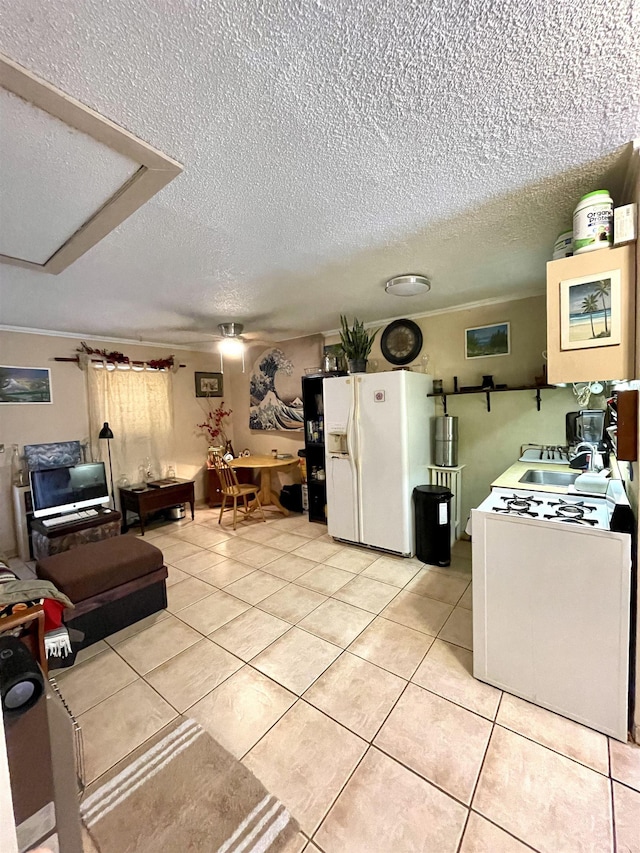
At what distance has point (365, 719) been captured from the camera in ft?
5.37

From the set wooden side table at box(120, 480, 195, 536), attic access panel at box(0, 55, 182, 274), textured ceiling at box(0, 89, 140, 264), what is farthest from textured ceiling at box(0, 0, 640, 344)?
wooden side table at box(120, 480, 195, 536)

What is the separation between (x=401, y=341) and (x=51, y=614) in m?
3.63

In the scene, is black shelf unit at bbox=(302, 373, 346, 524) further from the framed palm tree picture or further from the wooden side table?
the framed palm tree picture

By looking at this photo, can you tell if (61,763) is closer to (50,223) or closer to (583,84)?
(50,223)

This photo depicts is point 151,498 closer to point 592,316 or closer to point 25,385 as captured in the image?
point 25,385

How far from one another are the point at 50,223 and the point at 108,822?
2.49 m

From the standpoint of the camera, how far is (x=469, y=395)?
3.52 meters

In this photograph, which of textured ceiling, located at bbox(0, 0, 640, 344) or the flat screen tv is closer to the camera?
textured ceiling, located at bbox(0, 0, 640, 344)

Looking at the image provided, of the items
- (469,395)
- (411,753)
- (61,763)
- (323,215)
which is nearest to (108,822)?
(61,763)

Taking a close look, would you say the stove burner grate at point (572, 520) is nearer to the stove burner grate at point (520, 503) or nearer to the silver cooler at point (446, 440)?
the stove burner grate at point (520, 503)

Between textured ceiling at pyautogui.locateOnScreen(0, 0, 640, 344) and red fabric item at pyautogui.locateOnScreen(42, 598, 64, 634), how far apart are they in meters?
1.83

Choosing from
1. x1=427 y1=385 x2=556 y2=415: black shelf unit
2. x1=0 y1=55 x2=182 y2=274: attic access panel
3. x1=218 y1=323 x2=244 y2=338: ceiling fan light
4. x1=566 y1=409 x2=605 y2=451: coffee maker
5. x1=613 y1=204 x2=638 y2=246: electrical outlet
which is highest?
x1=0 y1=55 x2=182 y2=274: attic access panel

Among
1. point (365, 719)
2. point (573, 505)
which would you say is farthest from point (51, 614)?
point (573, 505)

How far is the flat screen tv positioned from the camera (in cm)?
343
